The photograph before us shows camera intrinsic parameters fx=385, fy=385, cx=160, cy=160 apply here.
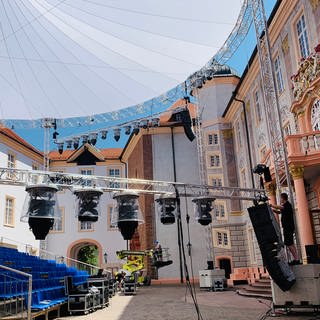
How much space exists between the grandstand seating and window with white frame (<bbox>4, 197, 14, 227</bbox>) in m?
7.74

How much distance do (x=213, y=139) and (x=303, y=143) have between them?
45.7 feet

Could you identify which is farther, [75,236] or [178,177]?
[75,236]

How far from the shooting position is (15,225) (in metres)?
25.5

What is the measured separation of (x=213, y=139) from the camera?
1084 inches

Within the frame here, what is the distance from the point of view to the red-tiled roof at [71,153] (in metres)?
35.5

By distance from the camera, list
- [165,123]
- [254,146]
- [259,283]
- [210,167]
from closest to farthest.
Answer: [259,283]
[254,146]
[210,167]
[165,123]

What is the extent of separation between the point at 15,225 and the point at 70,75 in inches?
646

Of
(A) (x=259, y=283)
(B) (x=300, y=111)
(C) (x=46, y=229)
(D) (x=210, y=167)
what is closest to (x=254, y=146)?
(D) (x=210, y=167)

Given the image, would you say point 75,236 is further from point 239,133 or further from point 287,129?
point 287,129

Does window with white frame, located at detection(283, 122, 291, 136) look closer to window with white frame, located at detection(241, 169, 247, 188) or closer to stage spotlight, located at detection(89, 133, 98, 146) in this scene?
window with white frame, located at detection(241, 169, 247, 188)

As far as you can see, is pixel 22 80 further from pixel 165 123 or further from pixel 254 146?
pixel 165 123

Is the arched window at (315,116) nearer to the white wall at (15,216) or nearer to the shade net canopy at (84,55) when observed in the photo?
the shade net canopy at (84,55)

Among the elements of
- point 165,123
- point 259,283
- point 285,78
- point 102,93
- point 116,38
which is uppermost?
point 165,123

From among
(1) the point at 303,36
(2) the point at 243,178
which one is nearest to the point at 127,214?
(1) the point at 303,36
